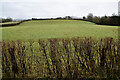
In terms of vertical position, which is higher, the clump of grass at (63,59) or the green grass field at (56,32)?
the green grass field at (56,32)

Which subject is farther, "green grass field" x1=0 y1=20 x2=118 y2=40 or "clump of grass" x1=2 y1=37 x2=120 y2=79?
"green grass field" x1=0 y1=20 x2=118 y2=40

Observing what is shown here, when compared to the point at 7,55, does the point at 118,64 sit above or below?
below

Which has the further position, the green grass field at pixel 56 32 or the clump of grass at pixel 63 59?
the green grass field at pixel 56 32

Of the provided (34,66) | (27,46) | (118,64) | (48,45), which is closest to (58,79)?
(34,66)

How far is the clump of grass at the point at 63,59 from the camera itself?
5.85 meters

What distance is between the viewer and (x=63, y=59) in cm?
601

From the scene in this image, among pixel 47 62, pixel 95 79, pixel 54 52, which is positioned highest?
pixel 54 52

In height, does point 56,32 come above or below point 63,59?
above

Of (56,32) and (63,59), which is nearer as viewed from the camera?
(63,59)

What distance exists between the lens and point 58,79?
229 inches

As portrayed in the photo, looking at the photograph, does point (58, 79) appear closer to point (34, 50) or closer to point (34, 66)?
point (34, 66)

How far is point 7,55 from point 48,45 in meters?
2.15

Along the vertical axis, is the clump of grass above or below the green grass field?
below

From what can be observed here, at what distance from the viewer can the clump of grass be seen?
5.85 metres
